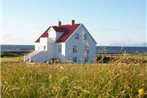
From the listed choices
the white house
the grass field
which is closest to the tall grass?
the grass field

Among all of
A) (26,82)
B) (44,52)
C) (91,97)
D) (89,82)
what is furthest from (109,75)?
(44,52)

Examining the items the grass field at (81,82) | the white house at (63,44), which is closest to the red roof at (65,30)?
the white house at (63,44)

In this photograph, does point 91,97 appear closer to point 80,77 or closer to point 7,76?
point 80,77

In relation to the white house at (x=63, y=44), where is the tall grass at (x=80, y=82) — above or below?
below

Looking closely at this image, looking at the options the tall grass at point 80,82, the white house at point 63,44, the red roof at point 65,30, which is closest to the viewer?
the tall grass at point 80,82

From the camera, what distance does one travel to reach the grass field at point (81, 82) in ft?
17.9

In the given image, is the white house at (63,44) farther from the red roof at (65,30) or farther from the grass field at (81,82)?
the grass field at (81,82)

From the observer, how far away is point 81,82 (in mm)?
5793

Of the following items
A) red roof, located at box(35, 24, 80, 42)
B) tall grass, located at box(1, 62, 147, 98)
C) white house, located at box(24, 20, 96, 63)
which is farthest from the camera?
red roof, located at box(35, 24, 80, 42)

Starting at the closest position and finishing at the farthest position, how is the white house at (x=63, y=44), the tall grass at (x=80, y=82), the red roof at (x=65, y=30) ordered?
the tall grass at (x=80, y=82), the white house at (x=63, y=44), the red roof at (x=65, y=30)

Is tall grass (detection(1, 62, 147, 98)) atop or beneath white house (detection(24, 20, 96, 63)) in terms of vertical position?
beneath

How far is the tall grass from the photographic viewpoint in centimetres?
545

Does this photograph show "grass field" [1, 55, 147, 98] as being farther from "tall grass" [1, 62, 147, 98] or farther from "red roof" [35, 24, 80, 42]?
"red roof" [35, 24, 80, 42]

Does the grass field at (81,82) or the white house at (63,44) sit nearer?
the grass field at (81,82)
